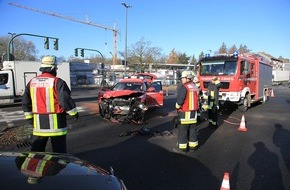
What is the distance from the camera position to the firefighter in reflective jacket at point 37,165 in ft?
9.12

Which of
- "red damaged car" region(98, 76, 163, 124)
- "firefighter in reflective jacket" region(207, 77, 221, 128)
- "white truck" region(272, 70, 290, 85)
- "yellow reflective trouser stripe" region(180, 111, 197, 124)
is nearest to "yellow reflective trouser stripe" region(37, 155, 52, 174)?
"yellow reflective trouser stripe" region(180, 111, 197, 124)

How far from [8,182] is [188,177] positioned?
345cm

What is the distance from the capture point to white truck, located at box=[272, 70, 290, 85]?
55.6 m

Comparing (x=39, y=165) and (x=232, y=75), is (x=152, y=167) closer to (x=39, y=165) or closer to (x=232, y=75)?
(x=39, y=165)

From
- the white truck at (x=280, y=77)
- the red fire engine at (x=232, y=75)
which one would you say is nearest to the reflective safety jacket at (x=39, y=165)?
the red fire engine at (x=232, y=75)

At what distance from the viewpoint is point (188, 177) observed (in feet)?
17.6

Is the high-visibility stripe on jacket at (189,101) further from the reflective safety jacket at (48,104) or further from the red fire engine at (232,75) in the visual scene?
the red fire engine at (232,75)

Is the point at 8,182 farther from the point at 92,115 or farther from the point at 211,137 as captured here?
the point at 92,115

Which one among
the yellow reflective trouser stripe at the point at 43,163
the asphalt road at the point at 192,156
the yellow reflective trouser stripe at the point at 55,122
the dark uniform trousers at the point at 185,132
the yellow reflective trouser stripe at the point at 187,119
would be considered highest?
the yellow reflective trouser stripe at the point at 55,122

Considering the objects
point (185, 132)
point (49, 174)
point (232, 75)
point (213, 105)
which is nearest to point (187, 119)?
point (185, 132)

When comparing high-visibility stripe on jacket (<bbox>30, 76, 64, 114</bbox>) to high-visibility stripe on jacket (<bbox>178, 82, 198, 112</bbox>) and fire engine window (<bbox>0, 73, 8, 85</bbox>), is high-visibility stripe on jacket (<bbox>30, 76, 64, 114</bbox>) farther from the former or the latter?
fire engine window (<bbox>0, 73, 8, 85</bbox>)

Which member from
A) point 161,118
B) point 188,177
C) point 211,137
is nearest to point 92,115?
point 161,118

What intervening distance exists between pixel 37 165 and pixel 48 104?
1.66 meters

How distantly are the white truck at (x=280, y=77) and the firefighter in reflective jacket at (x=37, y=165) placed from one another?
57.2 meters
